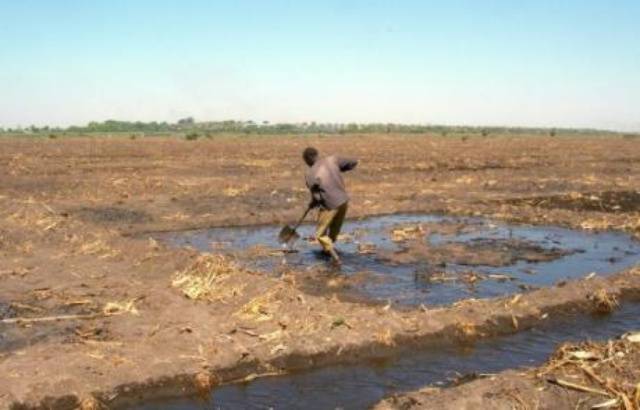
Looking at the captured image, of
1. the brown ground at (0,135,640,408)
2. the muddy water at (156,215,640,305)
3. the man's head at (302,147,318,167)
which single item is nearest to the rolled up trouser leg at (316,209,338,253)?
the muddy water at (156,215,640,305)

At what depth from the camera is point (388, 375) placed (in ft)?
23.1

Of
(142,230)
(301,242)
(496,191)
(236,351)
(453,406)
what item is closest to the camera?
(453,406)

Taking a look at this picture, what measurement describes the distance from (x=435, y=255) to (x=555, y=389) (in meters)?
6.48

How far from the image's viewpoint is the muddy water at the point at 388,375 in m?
6.38

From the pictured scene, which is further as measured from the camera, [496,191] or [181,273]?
[496,191]

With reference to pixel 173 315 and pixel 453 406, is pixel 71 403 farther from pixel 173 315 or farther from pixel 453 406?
pixel 453 406

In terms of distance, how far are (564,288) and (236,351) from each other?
16.5 feet

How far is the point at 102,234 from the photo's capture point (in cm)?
1382

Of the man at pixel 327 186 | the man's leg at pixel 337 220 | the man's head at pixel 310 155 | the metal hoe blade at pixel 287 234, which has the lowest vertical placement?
the metal hoe blade at pixel 287 234

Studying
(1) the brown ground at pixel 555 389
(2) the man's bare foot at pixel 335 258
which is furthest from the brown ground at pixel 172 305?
(1) the brown ground at pixel 555 389

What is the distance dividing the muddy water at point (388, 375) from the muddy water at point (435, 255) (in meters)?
1.64

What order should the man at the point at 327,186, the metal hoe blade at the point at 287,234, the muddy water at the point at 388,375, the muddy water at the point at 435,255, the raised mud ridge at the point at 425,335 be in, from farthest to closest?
the metal hoe blade at the point at 287,234 → the man at the point at 327,186 → the muddy water at the point at 435,255 → the raised mud ridge at the point at 425,335 → the muddy water at the point at 388,375

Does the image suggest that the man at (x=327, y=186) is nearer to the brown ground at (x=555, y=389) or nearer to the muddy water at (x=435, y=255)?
the muddy water at (x=435, y=255)

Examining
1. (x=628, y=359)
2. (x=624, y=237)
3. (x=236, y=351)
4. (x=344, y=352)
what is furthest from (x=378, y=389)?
(x=624, y=237)
